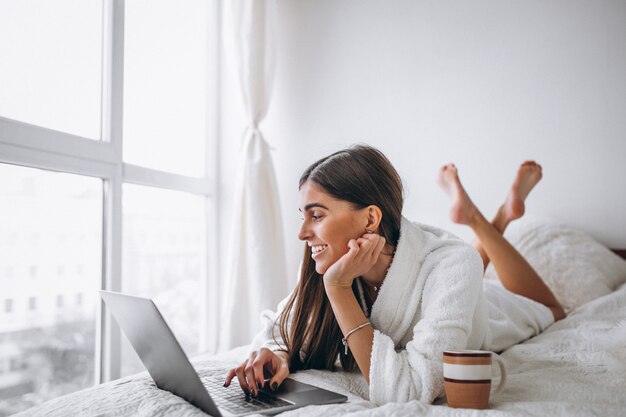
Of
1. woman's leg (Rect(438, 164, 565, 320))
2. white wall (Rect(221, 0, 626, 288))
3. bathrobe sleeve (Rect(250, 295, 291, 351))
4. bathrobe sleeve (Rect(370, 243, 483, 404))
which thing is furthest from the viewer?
white wall (Rect(221, 0, 626, 288))

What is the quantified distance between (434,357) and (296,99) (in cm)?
196

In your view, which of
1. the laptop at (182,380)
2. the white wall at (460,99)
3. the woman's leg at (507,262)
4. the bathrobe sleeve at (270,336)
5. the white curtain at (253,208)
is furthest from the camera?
the white curtain at (253,208)

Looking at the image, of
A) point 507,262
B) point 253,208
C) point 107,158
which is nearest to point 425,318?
point 507,262

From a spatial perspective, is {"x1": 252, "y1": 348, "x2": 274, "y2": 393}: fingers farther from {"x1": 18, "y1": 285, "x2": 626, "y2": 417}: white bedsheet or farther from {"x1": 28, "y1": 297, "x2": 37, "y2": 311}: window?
{"x1": 28, "y1": 297, "x2": 37, "y2": 311}: window

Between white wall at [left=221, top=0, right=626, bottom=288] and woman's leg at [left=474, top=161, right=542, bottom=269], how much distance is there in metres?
0.29

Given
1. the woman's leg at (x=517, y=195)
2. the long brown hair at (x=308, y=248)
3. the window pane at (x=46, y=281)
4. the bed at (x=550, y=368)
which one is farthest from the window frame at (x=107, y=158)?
the woman's leg at (x=517, y=195)

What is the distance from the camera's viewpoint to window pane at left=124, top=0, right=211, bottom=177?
215 centimetres

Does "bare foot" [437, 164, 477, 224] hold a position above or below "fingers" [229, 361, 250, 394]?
above

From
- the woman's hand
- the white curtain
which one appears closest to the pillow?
the white curtain

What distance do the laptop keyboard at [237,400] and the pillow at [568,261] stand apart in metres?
1.30

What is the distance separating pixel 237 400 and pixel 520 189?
147cm

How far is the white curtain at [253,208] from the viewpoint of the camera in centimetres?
247

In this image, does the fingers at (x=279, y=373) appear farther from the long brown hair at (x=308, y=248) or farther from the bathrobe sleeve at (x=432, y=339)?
the bathrobe sleeve at (x=432, y=339)

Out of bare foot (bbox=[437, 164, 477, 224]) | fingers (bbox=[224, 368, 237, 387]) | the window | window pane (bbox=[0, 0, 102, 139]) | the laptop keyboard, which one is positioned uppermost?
window pane (bbox=[0, 0, 102, 139])
